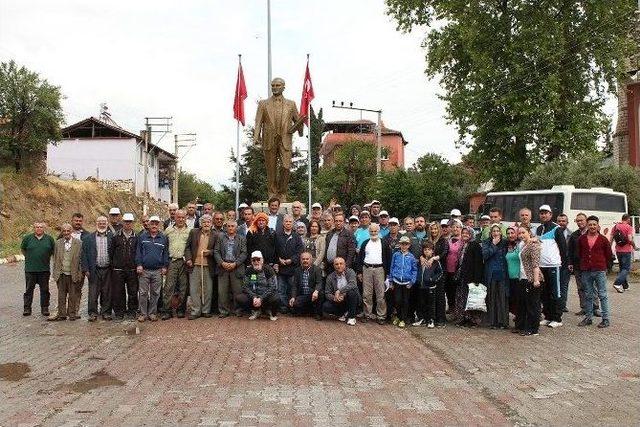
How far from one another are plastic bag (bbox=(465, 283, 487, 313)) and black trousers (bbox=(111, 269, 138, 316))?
5.47 meters

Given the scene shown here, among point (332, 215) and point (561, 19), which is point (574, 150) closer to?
point (561, 19)

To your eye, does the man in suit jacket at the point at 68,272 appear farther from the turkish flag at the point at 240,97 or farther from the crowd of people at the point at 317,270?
the turkish flag at the point at 240,97

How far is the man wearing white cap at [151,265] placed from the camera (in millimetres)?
10844

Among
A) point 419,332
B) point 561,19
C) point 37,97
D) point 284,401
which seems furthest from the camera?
point 37,97

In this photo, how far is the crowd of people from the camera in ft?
35.4

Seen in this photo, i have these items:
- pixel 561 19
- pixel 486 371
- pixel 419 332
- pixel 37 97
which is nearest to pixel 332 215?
pixel 419 332

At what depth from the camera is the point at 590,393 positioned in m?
6.82

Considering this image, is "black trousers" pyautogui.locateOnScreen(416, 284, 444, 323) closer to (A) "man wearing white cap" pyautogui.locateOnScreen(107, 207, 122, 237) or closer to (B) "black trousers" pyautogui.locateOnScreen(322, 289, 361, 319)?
(B) "black trousers" pyautogui.locateOnScreen(322, 289, 361, 319)

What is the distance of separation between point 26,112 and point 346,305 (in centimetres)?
3173

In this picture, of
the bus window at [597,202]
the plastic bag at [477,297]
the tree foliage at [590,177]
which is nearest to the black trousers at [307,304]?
the plastic bag at [477,297]

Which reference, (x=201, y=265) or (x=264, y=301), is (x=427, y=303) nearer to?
(x=264, y=301)

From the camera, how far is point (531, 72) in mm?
26078

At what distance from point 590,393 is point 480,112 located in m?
21.4

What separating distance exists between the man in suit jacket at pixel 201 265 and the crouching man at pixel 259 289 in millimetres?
567
